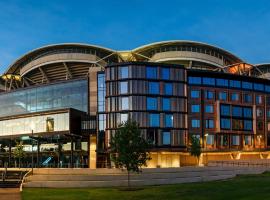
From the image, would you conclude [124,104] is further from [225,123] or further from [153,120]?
[225,123]

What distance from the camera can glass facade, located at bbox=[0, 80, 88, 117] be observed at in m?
96.1

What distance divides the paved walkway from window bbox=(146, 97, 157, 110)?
45.0m

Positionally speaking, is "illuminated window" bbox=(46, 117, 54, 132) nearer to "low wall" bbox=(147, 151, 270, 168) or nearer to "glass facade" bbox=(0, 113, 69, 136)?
"glass facade" bbox=(0, 113, 69, 136)

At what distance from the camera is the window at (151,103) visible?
8762cm

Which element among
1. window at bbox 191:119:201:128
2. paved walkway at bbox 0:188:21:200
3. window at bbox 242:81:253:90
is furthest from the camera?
window at bbox 242:81:253:90

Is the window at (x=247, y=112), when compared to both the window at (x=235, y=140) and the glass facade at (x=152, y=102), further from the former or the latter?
the glass facade at (x=152, y=102)

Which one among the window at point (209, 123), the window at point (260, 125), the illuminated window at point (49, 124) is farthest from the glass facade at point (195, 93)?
the illuminated window at point (49, 124)

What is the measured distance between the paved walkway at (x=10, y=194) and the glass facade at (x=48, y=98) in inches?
1954

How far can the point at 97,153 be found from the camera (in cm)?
8975

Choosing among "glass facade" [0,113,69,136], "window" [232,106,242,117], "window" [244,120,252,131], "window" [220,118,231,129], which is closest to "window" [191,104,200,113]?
"window" [220,118,231,129]

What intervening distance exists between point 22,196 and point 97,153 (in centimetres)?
5045

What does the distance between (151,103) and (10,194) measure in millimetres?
49517

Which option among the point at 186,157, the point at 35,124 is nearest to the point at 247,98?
the point at 186,157

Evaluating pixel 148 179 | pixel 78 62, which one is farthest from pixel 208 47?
pixel 148 179
